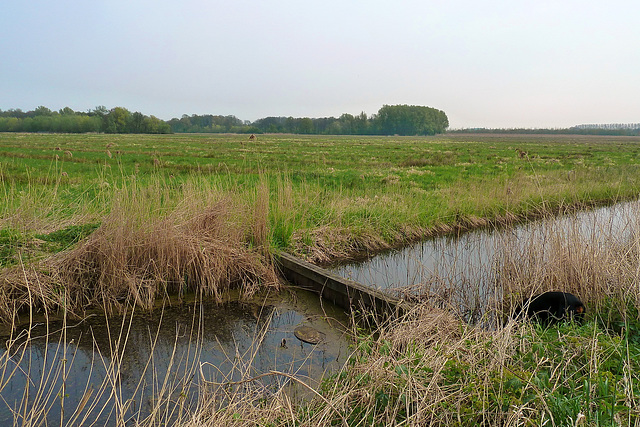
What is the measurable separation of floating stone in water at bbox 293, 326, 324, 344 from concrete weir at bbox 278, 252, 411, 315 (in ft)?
1.75

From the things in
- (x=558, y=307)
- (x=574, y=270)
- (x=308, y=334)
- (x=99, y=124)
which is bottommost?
(x=308, y=334)

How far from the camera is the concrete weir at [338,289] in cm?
530

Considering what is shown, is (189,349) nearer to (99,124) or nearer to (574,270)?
(574,270)

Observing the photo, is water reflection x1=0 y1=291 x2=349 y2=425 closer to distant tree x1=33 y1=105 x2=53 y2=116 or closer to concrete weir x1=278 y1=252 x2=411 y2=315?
concrete weir x1=278 y1=252 x2=411 y2=315

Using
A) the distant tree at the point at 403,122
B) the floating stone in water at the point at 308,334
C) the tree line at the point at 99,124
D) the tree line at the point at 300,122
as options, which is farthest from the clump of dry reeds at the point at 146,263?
the distant tree at the point at 403,122

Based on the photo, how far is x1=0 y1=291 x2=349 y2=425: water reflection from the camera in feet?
12.1

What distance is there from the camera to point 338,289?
240 inches

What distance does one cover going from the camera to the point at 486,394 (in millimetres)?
2660

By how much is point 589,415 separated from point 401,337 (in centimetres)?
178

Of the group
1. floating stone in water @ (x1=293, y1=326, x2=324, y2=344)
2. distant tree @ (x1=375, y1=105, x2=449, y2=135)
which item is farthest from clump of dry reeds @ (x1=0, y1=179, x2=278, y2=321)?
distant tree @ (x1=375, y1=105, x2=449, y2=135)

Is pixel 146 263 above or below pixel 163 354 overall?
above

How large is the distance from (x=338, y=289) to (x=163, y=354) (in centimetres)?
247

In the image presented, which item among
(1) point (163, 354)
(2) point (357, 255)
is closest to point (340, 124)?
→ (2) point (357, 255)

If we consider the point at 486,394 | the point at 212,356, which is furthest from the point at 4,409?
the point at 486,394
